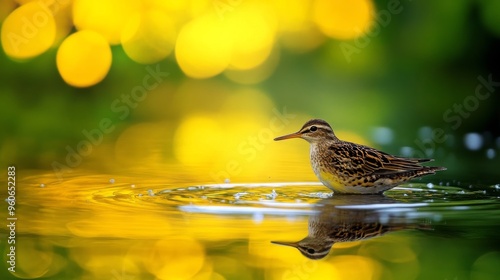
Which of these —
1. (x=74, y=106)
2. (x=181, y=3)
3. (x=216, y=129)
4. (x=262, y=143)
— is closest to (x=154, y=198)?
(x=262, y=143)

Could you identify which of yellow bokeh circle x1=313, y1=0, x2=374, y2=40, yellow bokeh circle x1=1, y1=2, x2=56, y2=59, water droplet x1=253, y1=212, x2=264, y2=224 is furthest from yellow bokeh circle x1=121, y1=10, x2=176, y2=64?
water droplet x1=253, y1=212, x2=264, y2=224

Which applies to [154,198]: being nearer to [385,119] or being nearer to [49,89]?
[385,119]

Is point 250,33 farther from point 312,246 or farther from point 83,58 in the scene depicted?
point 312,246

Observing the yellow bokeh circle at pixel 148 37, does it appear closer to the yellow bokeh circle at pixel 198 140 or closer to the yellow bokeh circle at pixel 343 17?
the yellow bokeh circle at pixel 343 17

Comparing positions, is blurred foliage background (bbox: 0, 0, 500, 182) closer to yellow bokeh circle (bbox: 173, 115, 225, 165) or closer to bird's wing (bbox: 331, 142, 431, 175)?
yellow bokeh circle (bbox: 173, 115, 225, 165)

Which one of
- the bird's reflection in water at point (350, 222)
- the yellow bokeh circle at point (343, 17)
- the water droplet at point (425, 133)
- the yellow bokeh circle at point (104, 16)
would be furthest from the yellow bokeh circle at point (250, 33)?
the bird's reflection in water at point (350, 222)
